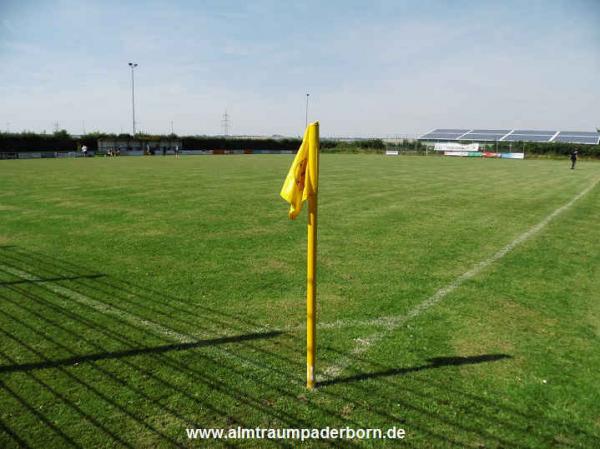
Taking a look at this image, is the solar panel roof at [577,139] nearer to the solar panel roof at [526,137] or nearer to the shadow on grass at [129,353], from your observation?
the solar panel roof at [526,137]

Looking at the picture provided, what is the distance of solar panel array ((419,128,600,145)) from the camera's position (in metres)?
75.2

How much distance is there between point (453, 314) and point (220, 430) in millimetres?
3588

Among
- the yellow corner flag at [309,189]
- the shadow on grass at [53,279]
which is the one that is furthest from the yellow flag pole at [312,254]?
the shadow on grass at [53,279]

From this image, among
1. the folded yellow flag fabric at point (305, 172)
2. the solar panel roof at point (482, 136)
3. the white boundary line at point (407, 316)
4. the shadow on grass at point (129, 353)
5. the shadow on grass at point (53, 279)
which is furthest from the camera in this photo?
the solar panel roof at point (482, 136)

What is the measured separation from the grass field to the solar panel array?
75.8m

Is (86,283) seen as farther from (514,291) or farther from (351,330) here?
(514,291)

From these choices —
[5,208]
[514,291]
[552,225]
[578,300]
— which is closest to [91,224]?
[5,208]

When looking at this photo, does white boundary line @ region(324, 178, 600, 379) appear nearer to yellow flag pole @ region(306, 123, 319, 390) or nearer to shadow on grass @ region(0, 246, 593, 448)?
shadow on grass @ region(0, 246, 593, 448)

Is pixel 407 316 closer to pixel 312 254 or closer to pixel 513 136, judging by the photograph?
pixel 312 254

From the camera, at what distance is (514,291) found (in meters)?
6.69

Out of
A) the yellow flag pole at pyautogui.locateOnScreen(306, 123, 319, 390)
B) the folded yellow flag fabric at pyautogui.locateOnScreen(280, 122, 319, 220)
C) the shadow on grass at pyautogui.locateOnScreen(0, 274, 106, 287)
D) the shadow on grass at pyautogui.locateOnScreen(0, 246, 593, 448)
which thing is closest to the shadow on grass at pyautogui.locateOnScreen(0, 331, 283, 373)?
the shadow on grass at pyautogui.locateOnScreen(0, 246, 593, 448)

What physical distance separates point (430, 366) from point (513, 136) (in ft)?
294

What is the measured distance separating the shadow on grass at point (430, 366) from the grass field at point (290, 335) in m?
0.02

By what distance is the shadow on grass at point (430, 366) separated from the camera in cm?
417
